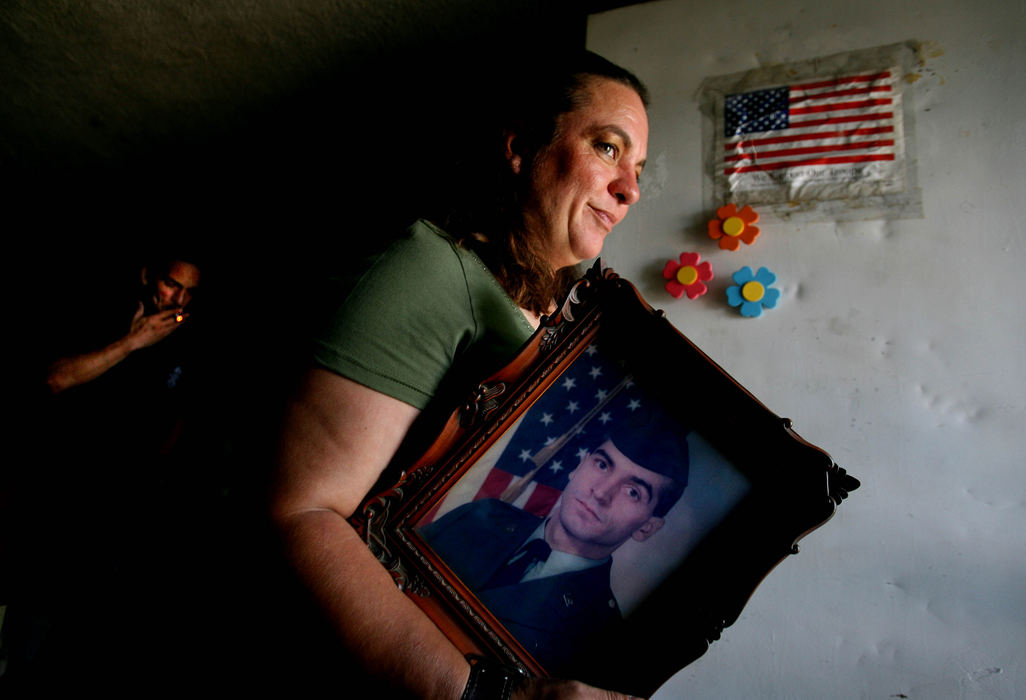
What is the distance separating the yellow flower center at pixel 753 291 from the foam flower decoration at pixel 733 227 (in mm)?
115

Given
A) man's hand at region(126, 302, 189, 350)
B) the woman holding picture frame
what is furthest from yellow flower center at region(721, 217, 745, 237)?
man's hand at region(126, 302, 189, 350)

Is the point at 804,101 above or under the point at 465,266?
above

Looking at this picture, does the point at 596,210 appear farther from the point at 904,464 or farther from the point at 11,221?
the point at 11,221

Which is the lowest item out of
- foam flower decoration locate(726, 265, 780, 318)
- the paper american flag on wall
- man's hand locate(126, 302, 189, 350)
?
man's hand locate(126, 302, 189, 350)

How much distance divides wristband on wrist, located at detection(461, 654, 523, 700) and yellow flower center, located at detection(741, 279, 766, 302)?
109 cm

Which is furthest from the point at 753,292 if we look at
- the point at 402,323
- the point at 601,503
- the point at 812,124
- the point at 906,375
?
the point at 402,323

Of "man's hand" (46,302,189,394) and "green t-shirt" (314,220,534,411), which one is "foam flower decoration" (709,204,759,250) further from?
"man's hand" (46,302,189,394)

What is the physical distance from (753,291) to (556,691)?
110cm

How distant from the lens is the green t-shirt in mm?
680

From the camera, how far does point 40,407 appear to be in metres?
2.08

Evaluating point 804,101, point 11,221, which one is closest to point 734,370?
point 804,101

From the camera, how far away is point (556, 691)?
577mm

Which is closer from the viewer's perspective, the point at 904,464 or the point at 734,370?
the point at 904,464

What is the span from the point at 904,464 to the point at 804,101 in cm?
95
